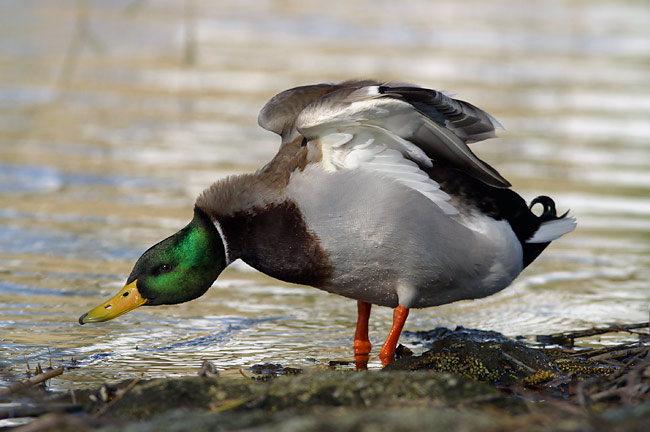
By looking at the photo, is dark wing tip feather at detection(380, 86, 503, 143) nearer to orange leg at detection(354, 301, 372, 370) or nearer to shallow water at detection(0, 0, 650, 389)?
orange leg at detection(354, 301, 372, 370)

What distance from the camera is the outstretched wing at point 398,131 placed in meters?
4.85

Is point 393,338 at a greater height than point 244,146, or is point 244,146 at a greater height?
point 244,146

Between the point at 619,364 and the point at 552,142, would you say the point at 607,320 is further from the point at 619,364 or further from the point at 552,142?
the point at 552,142

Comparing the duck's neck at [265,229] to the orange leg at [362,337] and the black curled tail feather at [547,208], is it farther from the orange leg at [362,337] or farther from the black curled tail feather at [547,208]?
the black curled tail feather at [547,208]

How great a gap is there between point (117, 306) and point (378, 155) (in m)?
1.51

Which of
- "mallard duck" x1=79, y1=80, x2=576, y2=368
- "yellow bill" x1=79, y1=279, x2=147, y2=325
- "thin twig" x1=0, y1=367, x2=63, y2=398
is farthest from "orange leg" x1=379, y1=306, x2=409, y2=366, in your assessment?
"thin twig" x1=0, y1=367, x2=63, y2=398

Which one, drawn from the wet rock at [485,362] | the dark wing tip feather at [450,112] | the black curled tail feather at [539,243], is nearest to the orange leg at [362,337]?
the wet rock at [485,362]

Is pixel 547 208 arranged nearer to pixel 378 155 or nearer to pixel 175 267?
pixel 378 155

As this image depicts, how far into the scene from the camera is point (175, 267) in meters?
5.21

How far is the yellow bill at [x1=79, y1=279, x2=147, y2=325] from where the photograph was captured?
5.13 metres

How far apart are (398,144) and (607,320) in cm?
200

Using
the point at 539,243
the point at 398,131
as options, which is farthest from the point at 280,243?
the point at 539,243

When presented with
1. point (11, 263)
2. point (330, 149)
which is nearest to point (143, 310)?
point (11, 263)

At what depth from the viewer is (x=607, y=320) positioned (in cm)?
622
